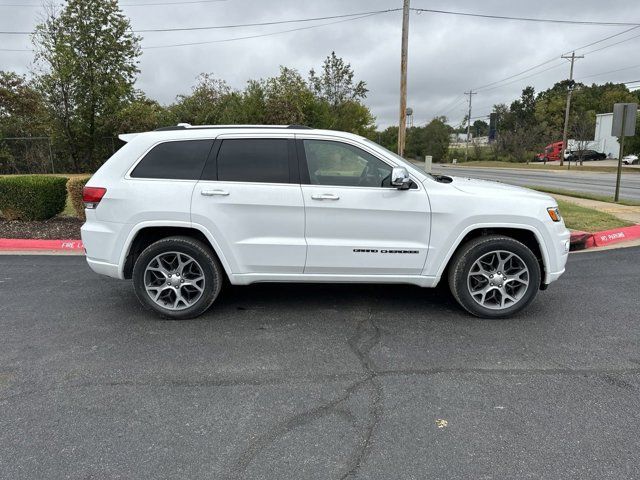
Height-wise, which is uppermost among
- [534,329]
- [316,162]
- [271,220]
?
[316,162]

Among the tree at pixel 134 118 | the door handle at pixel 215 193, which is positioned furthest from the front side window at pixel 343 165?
the tree at pixel 134 118

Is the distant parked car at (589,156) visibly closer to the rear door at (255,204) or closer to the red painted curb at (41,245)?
the red painted curb at (41,245)

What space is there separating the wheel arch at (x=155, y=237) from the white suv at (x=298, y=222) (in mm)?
14

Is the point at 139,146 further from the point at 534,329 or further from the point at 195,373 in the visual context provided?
the point at 534,329

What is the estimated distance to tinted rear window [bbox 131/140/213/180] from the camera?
4.38 meters

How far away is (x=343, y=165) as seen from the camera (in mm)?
4449

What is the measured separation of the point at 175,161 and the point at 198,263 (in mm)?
1025

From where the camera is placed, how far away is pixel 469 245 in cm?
436

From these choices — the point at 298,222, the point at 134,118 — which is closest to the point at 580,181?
the point at 134,118

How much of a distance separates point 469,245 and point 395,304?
106 centimetres

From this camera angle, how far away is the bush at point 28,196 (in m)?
8.80

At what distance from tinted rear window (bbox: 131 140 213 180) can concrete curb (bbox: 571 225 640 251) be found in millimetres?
6414

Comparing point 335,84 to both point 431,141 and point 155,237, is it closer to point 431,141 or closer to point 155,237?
point 155,237

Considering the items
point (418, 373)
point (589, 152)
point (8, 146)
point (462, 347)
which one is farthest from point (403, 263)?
point (589, 152)
